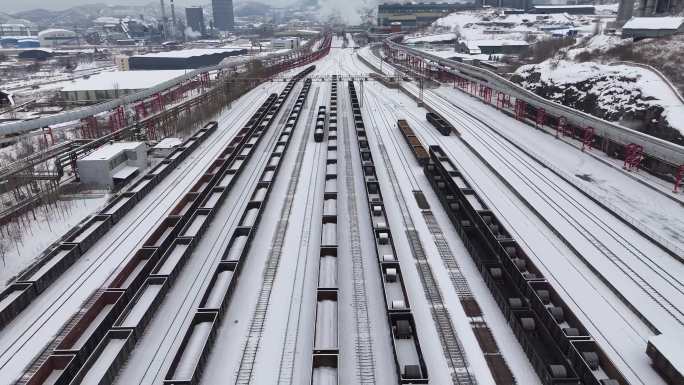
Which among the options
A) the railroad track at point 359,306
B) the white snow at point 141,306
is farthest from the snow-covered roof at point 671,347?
the white snow at point 141,306

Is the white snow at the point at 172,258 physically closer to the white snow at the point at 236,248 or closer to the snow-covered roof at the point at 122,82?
the white snow at the point at 236,248

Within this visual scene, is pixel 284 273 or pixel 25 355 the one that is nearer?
pixel 25 355

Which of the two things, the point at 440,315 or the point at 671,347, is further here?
the point at 440,315

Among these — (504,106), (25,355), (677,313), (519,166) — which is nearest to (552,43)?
(504,106)

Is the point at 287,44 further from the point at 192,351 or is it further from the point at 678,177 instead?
the point at 192,351

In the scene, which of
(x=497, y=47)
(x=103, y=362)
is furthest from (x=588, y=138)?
(x=497, y=47)

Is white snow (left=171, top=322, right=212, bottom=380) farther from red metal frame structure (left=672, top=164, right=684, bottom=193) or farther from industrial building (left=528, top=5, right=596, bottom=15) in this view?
industrial building (left=528, top=5, right=596, bottom=15)

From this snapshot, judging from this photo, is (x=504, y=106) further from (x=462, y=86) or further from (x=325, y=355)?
(x=325, y=355)
